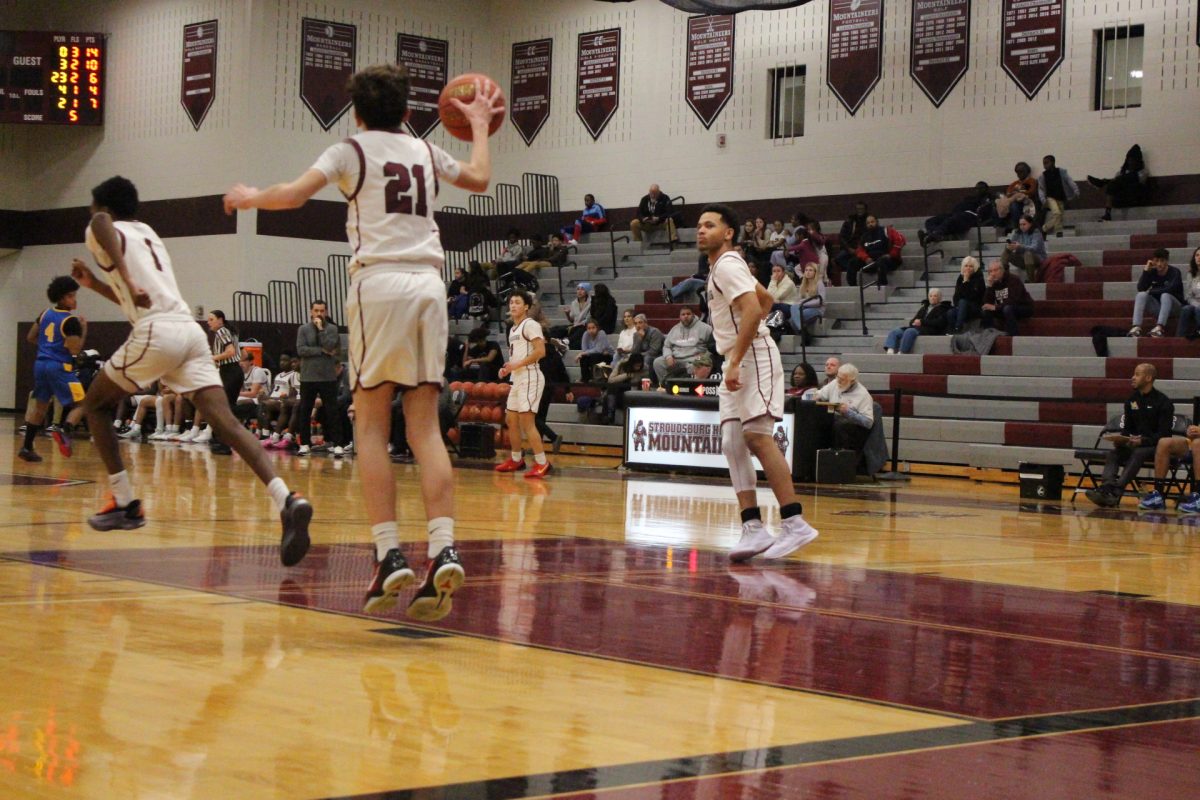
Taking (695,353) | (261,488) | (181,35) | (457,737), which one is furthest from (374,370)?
(181,35)

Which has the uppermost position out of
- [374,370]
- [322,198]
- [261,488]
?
[322,198]

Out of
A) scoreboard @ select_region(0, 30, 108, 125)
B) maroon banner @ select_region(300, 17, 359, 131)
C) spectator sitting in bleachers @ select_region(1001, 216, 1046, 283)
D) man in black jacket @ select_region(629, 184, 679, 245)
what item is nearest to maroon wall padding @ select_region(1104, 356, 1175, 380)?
spectator sitting in bleachers @ select_region(1001, 216, 1046, 283)

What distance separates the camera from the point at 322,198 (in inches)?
1025

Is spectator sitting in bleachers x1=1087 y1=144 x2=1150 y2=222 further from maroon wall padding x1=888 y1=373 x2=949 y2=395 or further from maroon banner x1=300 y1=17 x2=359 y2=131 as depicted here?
maroon banner x1=300 y1=17 x2=359 y2=131

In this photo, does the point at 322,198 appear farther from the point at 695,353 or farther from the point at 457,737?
the point at 457,737

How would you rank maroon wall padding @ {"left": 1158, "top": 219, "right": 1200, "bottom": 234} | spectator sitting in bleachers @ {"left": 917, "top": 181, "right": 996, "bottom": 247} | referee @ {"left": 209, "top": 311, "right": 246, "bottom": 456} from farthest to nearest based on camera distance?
1. spectator sitting in bleachers @ {"left": 917, "top": 181, "right": 996, "bottom": 247}
2. maroon wall padding @ {"left": 1158, "top": 219, "right": 1200, "bottom": 234}
3. referee @ {"left": 209, "top": 311, "right": 246, "bottom": 456}

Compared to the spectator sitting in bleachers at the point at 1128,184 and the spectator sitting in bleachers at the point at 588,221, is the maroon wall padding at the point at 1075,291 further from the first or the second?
the spectator sitting in bleachers at the point at 588,221

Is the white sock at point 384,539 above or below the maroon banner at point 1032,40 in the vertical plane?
below

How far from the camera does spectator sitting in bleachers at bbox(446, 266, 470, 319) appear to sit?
23953mm

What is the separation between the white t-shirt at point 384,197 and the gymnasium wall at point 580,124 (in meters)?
18.0

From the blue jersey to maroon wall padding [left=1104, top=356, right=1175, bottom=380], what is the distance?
1104 centimetres

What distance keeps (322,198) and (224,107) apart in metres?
2.31

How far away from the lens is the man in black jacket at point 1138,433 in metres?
13.0

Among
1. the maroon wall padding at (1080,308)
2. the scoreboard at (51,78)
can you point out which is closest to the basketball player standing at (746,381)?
the maroon wall padding at (1080,308)
